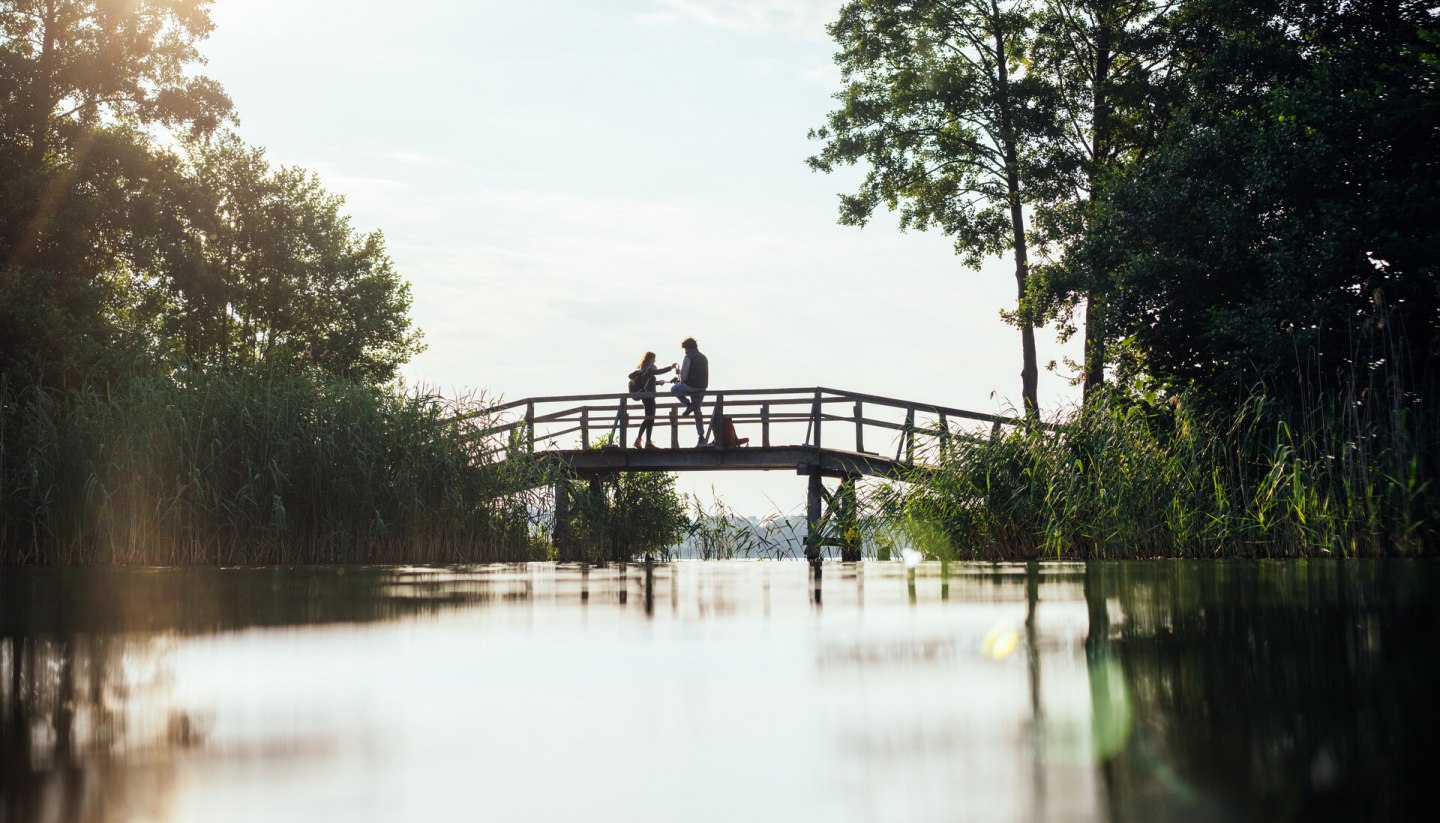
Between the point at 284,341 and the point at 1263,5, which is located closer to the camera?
the point at 1263,5

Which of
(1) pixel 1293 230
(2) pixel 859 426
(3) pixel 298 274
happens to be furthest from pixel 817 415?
(3) pixel 298 274

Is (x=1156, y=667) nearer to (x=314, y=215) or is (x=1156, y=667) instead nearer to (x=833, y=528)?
(x=833, y=528)

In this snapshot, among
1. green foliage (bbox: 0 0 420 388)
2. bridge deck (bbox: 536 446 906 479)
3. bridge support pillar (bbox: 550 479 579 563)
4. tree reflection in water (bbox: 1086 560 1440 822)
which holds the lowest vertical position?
tree reflection in water (bbox: 1086 560 1440 822)

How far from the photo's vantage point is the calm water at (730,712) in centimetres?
150

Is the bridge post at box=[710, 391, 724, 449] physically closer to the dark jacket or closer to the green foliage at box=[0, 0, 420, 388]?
the dark jacket

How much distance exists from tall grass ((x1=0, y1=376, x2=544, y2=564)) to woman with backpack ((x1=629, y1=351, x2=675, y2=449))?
904 cm

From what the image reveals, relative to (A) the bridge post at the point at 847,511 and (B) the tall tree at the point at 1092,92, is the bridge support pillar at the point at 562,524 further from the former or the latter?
(B) the tall tree at the point at 1092,92

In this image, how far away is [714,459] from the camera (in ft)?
62.4

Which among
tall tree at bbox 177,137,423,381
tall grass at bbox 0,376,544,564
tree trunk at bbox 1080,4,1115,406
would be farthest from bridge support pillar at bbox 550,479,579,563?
tall tree at bbox 177,137,423,381

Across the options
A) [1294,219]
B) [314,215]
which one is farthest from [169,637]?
[314,215]

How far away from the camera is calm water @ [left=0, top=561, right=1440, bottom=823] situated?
1.50 meters

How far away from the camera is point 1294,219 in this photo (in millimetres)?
10867

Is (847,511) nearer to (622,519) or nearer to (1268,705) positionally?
(622,519)

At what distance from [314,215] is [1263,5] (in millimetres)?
21886
